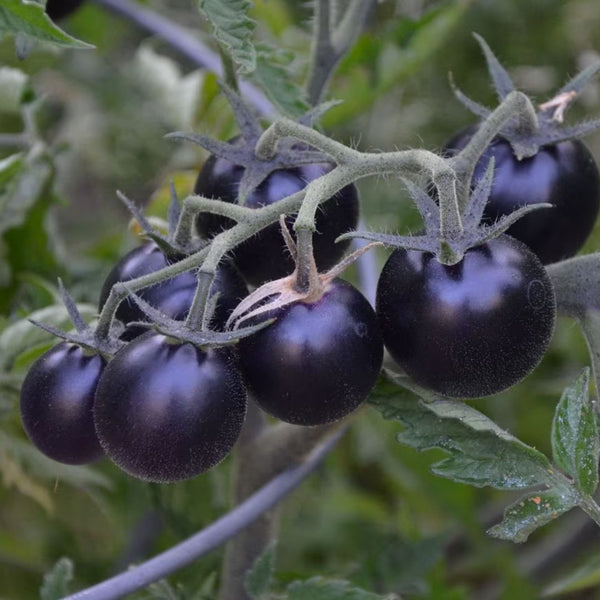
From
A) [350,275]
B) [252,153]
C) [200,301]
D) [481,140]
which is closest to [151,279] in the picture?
[200,301]

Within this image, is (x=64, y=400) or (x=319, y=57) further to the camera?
→ (x=319, y=57)

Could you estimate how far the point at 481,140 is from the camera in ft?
2.27

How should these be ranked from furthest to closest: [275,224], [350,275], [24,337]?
1. [350,275]
2. [24,337]
3. [275,224]

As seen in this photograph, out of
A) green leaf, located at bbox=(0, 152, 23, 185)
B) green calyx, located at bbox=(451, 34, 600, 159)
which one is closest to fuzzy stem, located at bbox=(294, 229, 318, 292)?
green calyx, located at bbox=(451, 34, 600, 159)

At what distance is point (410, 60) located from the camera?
4.32 ft

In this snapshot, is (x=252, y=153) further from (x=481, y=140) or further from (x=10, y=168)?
(x=10, y=168)

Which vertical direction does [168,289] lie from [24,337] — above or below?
above

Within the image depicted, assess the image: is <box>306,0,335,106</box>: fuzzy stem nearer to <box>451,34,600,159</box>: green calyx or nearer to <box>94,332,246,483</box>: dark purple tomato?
<box>451,34,600,159</box>: green calyx

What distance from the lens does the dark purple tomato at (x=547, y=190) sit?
0.78m

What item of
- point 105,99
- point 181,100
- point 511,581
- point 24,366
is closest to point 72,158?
point 105,99

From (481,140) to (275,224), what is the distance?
179mm

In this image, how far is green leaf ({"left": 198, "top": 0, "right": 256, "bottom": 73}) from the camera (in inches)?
27.3

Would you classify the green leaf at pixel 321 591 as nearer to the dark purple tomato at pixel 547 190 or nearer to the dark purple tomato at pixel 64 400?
the dark purple tomato at pixel 64 400

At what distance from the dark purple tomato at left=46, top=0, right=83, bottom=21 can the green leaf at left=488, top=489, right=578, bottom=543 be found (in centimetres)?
75
